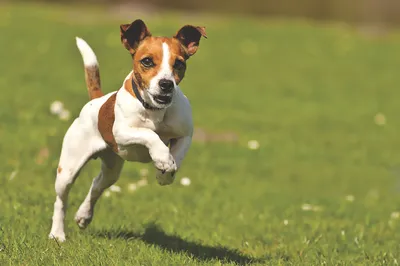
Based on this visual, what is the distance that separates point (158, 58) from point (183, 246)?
2.20 meters

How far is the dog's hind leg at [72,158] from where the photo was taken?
7141 millimetres

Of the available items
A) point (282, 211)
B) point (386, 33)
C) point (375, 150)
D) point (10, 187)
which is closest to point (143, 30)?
point (10, 187)

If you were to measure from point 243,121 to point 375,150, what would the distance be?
Result: 3.00 meters

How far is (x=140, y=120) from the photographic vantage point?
654 centimetres

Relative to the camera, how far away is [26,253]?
6.38 m

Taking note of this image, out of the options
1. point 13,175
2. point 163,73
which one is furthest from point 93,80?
point 13,175

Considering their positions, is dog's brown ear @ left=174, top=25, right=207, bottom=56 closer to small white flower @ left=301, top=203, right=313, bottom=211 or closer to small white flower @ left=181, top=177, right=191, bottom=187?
small white flower @ left=181, top=177, right=191, bottom=187

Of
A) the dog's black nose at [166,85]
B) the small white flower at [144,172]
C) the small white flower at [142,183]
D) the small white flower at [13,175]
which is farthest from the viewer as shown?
the small white flower at [144,172]

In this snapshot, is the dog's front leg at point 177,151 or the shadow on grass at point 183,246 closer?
the dog's front leg at point 177,151

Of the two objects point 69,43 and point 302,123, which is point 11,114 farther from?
point 69,43

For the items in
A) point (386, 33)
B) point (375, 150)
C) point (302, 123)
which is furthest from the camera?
point (386, 33)

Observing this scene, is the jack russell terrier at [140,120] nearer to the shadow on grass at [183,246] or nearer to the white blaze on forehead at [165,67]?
the white blaze on forehead at [165,67]

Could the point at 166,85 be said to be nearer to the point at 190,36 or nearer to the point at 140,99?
the point at 140,99

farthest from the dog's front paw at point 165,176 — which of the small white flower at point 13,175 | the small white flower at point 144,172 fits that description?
the small white flower at point 144,172
